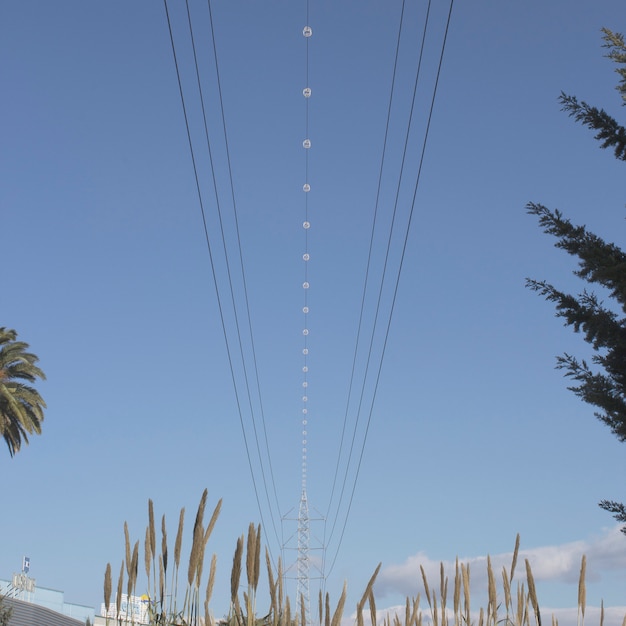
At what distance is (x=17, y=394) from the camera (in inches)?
1770

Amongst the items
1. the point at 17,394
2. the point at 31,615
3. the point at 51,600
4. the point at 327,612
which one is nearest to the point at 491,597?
the point at 327,612

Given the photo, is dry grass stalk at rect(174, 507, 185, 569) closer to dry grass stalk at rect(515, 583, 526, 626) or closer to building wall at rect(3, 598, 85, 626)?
dry grass stalk at rect(515, 583, 526, 626)

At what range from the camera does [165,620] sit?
642 centimetres

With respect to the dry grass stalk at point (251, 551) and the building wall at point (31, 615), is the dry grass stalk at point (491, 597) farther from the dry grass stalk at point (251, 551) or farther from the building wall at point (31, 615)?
the building wall at point (31, 615)

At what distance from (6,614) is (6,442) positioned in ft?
33.4

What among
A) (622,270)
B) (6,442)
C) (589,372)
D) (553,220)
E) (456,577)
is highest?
(6,442)

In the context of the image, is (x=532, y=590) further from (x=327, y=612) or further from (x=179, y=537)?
(x=179, y=537)

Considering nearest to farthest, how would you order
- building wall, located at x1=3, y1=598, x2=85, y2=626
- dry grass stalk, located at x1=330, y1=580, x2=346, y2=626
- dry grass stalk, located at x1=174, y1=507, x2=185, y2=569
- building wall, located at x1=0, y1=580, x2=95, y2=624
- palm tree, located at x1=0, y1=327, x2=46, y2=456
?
dry grass stalk, located at x1=330, y1=580, x2=346, y2=626 < dry grass stalk, located at x1=174, y1=507, x2=185, y2=569 < palm tree, located at x1=0, y1=327, x2=46, y2=456 < building wall, located at x1=3, y1=598, x2=85, y2=626 < building wall, located at x1=0, y1=580, x2=95, y2=624

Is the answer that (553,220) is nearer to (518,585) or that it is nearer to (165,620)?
(518,585)

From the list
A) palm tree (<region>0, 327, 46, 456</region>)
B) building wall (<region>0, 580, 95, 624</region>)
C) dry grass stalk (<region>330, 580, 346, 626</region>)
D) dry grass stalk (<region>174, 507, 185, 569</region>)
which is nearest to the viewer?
dry grass stalk (<region>330, 580, 346, 626</region>)

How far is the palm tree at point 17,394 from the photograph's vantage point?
44.7 metres

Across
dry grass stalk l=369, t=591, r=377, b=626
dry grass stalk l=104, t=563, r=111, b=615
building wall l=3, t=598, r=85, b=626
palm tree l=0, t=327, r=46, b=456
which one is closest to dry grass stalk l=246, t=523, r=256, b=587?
dry grass stalk l=369, t=591, r=377, b=626

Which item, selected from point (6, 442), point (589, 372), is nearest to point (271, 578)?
point (589, 372)

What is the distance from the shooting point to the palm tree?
147ft
